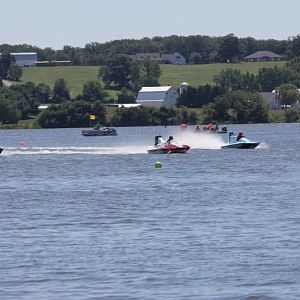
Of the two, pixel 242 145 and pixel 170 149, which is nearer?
pixel 170 149

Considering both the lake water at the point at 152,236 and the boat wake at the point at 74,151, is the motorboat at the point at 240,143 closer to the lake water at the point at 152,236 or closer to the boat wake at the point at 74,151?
the boat wake at the point at 74,151

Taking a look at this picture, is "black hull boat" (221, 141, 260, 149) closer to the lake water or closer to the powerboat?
the powerboat

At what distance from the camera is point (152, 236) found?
117 feet

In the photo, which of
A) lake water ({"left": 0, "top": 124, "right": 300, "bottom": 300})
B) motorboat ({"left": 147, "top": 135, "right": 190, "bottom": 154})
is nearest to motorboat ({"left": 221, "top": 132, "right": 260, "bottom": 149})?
motorboat ({"left": 147, "top": 135, "right": 190, "bottom": 154})

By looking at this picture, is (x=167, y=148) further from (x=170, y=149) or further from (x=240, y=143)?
(x=240, y=143)

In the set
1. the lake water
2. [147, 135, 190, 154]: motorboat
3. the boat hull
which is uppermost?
the lake water

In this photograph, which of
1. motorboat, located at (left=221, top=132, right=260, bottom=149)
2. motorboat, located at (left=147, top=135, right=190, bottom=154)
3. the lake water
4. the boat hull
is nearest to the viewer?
the lake water

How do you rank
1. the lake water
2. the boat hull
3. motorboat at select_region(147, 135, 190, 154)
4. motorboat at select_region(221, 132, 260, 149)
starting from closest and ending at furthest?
the lake water < motorboat at select_region(147, 135, 190, 154) < motorboat at select_region(221, 132, 260, 149) < the boat hull

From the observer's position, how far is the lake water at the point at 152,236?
93.6 ft

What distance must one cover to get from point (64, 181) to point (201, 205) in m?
17.9

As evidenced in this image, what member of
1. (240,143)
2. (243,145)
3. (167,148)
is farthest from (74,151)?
(167,148)

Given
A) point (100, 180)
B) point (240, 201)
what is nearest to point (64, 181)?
point (100, 180)

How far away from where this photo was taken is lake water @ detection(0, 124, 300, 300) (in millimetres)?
28516

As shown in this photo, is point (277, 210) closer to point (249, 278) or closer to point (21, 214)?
point (21, 214)
